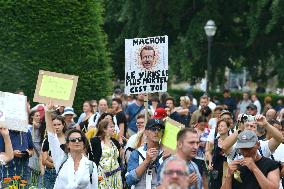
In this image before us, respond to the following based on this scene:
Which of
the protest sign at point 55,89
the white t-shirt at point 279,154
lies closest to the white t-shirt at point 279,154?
the white t-shirt at point 279,154

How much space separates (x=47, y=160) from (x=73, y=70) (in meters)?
7.66

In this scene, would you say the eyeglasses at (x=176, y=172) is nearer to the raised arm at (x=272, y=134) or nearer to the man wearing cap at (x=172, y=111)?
the raised arm at (x=272, y=134)

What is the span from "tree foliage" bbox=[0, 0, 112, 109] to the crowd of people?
2.20 metres

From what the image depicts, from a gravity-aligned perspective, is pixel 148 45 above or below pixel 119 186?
above

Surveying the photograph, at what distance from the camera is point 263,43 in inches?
1356

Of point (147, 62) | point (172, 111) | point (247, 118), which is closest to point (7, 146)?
point (147, 62)

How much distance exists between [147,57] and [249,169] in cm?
420

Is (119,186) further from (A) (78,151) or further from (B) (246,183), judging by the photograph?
(B) (246,183)

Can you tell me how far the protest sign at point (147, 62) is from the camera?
12.3 m

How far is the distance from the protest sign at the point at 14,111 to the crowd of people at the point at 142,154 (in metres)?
0.19

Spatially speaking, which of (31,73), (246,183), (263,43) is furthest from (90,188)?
(263,43)

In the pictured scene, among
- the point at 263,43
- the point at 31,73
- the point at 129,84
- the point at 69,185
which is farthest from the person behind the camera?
the point at 263,43

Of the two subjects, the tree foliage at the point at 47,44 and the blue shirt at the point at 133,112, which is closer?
the blue shirt at the point at 133,112

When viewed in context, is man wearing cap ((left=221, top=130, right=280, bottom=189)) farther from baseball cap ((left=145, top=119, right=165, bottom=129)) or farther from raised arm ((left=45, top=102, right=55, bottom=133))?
raised arm ((left=45, top=102, right=55, bottom=133))
